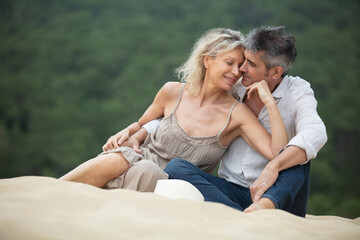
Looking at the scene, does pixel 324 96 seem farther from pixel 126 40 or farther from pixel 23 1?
pixel 23 1

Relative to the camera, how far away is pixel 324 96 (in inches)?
930

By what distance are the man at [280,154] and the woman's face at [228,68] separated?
43 millimetres

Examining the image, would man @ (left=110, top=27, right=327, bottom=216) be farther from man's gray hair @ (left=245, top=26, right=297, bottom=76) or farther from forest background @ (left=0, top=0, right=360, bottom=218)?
forest background @ (left=0, top=0, right=360, bottom=218)

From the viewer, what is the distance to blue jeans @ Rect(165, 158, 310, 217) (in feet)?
7.40

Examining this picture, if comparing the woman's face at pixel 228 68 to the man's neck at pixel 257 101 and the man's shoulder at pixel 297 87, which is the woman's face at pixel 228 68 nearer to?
the man's neck at pixel 257 101

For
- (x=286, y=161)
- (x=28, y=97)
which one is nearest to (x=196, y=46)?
(x=286, y=161)

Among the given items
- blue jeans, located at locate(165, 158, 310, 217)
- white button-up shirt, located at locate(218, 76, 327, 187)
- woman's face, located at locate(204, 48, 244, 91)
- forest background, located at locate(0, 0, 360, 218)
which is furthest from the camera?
forest background, located at locate(0, 0, 360, 218)

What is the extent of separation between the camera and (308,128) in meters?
2.48

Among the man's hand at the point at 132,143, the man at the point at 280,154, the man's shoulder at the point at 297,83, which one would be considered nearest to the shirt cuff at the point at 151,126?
the man at the point at 280,154

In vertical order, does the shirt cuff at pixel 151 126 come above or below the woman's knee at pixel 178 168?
above

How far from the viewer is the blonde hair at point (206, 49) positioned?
2.77m

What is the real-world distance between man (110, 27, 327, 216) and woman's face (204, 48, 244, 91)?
0.14 ft

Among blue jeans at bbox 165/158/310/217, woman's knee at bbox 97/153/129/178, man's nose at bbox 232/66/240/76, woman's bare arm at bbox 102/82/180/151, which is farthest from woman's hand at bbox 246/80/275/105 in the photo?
woman's knee at bbox 97/153/129/178

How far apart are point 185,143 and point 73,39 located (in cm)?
2686
